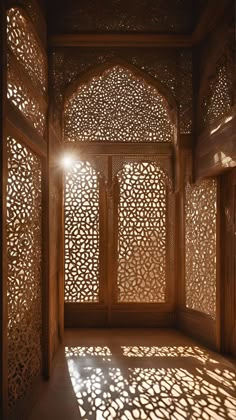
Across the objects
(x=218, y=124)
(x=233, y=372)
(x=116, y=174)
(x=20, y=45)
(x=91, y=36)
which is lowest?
(x=233, y=372)

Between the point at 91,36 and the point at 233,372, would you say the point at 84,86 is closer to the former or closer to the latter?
the point at 91,36

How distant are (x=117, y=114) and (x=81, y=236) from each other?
62.3 inches

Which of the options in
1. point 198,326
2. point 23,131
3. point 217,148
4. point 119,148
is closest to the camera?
point 23,131

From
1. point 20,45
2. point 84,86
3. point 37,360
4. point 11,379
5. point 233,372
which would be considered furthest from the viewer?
point 84,86

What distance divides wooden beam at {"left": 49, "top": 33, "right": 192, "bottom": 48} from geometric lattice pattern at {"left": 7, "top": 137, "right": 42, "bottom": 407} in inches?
62.5

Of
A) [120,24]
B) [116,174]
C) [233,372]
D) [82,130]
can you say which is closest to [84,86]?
[82,130]

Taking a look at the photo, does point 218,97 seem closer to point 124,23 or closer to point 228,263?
point 124,23

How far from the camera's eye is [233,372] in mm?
2713

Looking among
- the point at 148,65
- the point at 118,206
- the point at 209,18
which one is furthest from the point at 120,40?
the point at 118,206

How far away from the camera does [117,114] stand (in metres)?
3.75

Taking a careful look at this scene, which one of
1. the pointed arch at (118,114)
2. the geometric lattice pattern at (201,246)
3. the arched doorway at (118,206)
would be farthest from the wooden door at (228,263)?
the pointed arch at (118,114)

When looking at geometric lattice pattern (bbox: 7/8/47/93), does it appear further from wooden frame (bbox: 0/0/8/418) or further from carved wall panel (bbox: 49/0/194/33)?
carved wall panel (bbox: 49/0/194/33)

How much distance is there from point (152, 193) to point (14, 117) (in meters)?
2.24

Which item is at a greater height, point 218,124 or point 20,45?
point 20,45
